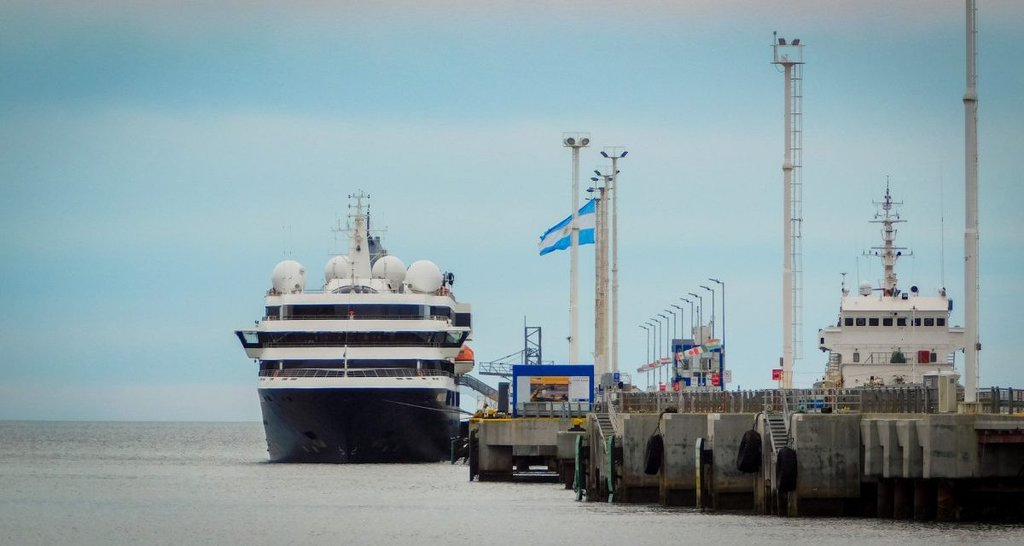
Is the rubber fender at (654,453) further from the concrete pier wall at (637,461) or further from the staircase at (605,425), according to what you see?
the staircase at (605,425)

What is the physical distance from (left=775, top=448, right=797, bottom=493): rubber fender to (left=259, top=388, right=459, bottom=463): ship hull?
46.2 m

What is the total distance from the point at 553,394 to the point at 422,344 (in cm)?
1222

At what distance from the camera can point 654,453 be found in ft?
169

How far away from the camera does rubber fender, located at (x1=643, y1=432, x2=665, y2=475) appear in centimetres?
5100

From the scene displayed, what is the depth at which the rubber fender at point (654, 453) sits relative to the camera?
2008 inches

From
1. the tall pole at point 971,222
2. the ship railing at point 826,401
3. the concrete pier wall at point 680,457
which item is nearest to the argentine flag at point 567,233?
the ship railing at point 826,401

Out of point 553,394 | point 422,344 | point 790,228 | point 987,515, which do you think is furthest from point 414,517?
point 422,344

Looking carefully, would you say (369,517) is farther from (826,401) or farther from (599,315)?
(599,315)

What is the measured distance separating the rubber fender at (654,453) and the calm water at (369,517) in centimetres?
120

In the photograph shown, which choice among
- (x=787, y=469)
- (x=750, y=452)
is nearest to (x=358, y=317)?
(x=750, y=452)

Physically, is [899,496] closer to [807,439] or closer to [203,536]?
[807,439]

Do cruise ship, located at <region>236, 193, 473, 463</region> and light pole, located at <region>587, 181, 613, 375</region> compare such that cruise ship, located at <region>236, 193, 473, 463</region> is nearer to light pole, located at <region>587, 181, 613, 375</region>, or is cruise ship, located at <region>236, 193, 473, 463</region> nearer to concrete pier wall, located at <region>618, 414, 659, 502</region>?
light pole, located at <region>587, 181, 613, 375</region>

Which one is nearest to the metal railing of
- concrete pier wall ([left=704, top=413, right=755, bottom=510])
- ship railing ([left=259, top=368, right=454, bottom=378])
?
ship railing ([left=259, top=368, right=454, bottom=378])

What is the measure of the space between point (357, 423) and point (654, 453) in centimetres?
4067
